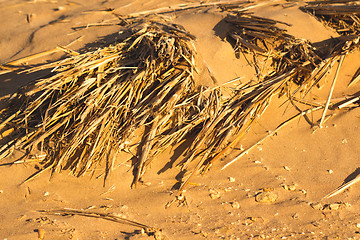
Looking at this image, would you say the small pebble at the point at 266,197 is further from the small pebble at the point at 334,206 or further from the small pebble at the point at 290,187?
the small pebble at the point at 334,206

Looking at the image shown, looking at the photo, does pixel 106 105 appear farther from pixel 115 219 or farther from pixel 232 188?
pixel 232 188

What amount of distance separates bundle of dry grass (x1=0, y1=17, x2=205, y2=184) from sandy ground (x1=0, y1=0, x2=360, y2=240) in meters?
0.16

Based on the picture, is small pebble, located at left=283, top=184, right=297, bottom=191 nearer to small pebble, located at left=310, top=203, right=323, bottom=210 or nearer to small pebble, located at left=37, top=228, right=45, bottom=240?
small pebble, located at left=310, top=203, right=323, bottom=210

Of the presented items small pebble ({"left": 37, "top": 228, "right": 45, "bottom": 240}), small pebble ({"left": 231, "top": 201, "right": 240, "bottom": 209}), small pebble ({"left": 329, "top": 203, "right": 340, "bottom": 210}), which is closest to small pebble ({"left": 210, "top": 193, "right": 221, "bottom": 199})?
small pebble ({"left": 231, "top": 201, "right": 240, "bottom": 209})

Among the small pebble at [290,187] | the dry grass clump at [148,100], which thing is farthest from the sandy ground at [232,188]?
the dry grass clump at [148,100]

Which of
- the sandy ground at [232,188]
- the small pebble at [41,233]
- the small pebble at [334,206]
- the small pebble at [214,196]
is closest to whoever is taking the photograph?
the small pebble at [41,233]

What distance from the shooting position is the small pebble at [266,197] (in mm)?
2674

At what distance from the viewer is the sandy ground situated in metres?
2.45

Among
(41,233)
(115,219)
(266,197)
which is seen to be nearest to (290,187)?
(266,197)

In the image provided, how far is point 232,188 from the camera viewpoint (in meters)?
2.80

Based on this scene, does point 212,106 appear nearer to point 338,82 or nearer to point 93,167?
point 93,167

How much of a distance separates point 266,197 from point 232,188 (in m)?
0.25

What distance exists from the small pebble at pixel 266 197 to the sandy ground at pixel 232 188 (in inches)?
1.2

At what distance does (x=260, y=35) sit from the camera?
3363mm
